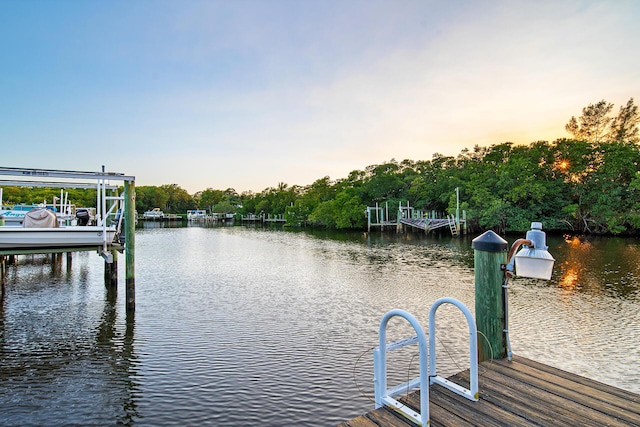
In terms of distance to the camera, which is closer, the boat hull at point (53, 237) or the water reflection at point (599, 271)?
the boat hull at point (53, 237)

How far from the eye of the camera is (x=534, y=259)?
3.15 metres

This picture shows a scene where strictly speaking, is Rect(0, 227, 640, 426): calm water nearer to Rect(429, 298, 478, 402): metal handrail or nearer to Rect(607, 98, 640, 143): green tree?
Rect(429, 298, 478, 402): metal handrail

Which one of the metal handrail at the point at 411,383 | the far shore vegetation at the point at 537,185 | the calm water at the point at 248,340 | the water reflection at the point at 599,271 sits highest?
the far shore vegetation at the point at 537,185

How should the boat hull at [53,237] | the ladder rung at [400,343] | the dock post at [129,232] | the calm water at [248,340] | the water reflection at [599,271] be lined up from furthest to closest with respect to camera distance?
the water reflection at [599,271] → the dock post at [129,232] → the boat hull at [53,237] → the calm water at [248,340] → the ladder rung at [400,343]

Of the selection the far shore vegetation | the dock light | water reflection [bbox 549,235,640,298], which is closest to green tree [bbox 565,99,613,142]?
the far shore vegetation

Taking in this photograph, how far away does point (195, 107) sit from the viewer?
22.5 meters

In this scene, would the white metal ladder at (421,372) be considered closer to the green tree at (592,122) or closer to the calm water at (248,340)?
the calm water at (248,340)

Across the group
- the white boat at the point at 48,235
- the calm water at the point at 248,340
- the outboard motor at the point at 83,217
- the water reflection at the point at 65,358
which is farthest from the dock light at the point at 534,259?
the outboard motor at the point at 83,217

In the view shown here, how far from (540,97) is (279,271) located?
50.9 ft

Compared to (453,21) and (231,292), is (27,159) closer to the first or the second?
(231,292)

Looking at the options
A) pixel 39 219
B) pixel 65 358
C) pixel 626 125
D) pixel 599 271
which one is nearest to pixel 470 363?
pixel 65 358

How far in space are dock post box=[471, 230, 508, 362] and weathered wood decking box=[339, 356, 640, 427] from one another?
0.36 meters

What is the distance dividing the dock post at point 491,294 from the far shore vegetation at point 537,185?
3455 centimetres

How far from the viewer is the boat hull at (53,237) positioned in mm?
7953
